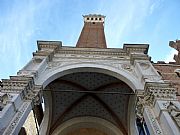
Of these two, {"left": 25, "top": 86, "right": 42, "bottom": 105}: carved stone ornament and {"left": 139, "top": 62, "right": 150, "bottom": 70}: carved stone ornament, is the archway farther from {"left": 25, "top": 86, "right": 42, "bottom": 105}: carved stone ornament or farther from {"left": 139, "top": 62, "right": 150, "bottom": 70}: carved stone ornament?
{"left": 25, "top": 86, "right": 42, "bottom": 105}: carved stone ornament

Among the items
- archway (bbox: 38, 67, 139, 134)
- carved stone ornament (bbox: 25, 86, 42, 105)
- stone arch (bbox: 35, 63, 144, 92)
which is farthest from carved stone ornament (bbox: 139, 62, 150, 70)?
carved stone ornament (bbox: 25, 86, 42, 105)

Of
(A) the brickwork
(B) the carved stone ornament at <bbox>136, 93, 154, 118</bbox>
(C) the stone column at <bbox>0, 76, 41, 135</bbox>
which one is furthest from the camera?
(A) the brickwork

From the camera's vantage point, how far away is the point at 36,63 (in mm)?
10953

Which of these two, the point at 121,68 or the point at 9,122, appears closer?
the point at 9,122

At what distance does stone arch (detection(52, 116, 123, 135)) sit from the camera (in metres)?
14.2

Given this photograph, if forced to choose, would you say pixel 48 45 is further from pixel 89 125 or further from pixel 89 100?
pixel 89 125

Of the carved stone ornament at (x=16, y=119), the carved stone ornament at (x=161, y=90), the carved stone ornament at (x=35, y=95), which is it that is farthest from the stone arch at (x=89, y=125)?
the carved stone ornament at (x=16, y=119)

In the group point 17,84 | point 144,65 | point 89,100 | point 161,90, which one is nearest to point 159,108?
point 161,90

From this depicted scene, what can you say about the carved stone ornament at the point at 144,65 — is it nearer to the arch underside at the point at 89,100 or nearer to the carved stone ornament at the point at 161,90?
the carved stone ornament at the point at 161,90

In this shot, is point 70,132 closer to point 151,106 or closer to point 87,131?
point 87,131

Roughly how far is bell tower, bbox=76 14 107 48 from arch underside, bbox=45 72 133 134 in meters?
5.77

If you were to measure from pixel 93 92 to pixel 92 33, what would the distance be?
13.9 metres

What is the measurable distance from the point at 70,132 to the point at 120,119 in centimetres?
325

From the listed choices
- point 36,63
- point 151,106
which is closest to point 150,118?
point 151,106
